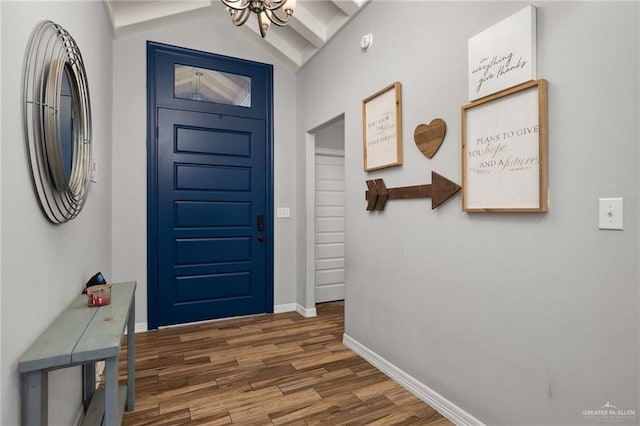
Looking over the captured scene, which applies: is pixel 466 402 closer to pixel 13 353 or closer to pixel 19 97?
pixel 13 353

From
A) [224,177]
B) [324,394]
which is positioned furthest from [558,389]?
[224,177]

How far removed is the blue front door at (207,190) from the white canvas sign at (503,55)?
2.41 m

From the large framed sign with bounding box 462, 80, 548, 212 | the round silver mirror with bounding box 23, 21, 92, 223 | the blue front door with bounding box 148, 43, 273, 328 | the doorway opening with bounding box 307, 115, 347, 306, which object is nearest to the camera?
the round silver mirror with bounding box 23, 21, 92, 223

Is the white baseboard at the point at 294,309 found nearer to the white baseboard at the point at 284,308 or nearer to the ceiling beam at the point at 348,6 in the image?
the white baseboard at the point at 284,308

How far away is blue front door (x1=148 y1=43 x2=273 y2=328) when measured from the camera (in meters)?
3.21

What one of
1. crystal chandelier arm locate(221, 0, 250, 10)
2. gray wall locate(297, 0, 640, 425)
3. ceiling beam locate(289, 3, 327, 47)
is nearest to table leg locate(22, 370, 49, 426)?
gray wall locate(297, 0, 640, 425)

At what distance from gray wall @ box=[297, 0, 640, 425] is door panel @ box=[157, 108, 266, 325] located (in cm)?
150

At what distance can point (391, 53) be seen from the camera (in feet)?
7.36

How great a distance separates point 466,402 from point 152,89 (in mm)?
3516

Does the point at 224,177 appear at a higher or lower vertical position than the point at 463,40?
lower

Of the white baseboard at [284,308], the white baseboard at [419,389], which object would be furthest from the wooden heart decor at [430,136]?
the white baseboard at [284,308]

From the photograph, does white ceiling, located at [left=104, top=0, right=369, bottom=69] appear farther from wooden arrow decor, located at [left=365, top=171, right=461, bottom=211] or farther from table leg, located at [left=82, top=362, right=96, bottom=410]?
table leg, located at [left=82, top=362, right=96, bottom=410]

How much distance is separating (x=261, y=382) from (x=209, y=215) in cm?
176

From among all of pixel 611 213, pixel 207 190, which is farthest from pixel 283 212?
pixel 611 213
